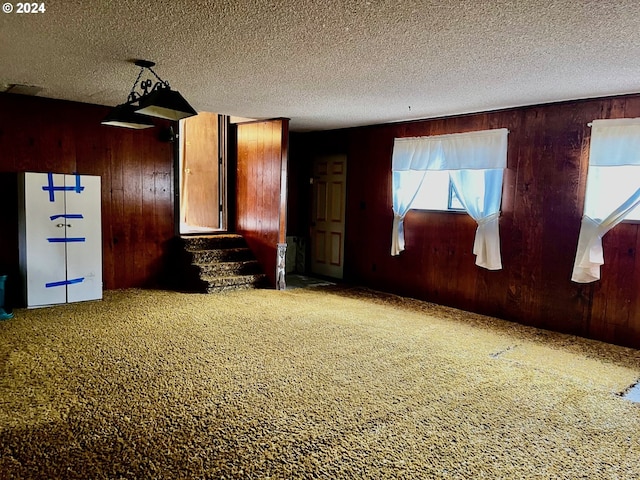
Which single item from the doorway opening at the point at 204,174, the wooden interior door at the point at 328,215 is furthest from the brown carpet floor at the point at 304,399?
the doorway opening at the point at 204,174

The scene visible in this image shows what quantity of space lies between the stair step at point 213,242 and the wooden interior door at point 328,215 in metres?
1.37

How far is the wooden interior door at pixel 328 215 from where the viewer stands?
717cm

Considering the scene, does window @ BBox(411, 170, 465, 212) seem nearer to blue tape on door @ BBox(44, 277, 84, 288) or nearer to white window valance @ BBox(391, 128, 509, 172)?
white window valance @ BBox(391, 128, 509, 172)

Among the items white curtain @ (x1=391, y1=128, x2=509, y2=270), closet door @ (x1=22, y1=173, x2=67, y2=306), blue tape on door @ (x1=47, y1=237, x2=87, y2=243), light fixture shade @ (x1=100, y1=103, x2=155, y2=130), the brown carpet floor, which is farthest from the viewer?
white curtain @ (x1=391, y1=128, x2=509, y2=270)

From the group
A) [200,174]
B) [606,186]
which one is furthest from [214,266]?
[606,186]

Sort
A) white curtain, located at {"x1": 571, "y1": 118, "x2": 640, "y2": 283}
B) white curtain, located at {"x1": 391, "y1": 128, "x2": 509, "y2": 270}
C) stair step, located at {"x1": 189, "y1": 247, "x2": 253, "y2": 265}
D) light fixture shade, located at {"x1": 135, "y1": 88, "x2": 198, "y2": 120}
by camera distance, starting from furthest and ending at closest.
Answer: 1. stair step, located at {"x1": 189, "y1": 247, "x2": 253, "y2": 265}
2. white curtain, located at {"x1": 391, "y1": 128, "x2": 509, "y2": 270}
3. white curtain, located at {"x1": 571, "y1": 118, "x2": 640, "y2": 283}
4. light fixture shade, located at {"x1": 135, "y1": 88, "x2": 198, "y2": 120}

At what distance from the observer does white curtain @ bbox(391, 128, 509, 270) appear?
505cm

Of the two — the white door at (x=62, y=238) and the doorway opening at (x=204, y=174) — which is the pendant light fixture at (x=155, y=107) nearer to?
the white door at (x=62, y=238)

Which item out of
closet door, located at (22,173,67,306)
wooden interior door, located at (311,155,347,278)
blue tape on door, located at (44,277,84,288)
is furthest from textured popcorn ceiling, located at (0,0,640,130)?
wooden interior door, located at (311,155,347,278)

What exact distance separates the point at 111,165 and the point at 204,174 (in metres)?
1.94

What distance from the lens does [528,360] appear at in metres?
3.80
